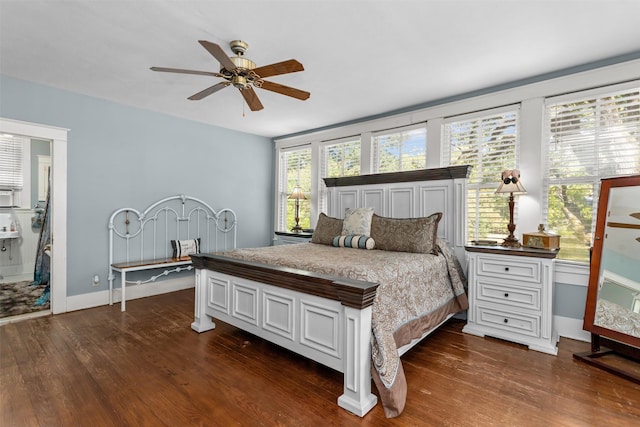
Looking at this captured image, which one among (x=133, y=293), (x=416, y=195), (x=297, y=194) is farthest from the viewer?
(x=297, y=194)

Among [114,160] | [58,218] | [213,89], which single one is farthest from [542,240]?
[58,218]

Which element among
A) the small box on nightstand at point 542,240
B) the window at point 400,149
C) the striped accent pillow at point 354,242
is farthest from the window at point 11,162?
the small box on nightstand at point 542,240

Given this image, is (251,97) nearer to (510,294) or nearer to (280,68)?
(280,68)

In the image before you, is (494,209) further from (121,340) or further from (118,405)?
(121,340)

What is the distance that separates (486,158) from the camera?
3.68 m

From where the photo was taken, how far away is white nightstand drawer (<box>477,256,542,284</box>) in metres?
2.84

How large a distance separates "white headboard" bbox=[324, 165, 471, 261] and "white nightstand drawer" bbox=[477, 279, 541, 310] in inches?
23.3

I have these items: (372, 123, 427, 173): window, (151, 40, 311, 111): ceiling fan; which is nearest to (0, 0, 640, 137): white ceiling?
(151, 40, 311, 111): ceiling fan

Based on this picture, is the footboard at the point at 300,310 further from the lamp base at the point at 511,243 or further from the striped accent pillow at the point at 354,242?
the lamp base at the point at 511,243

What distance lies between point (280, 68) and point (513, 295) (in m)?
2.81

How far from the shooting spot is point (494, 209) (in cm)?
361

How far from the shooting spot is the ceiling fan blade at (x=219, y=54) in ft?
6.68

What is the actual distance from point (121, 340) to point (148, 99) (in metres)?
2.84

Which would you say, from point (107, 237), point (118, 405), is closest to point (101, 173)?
point (107, 237)
